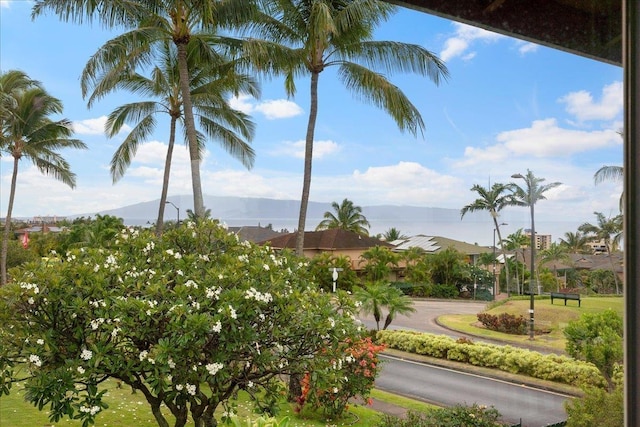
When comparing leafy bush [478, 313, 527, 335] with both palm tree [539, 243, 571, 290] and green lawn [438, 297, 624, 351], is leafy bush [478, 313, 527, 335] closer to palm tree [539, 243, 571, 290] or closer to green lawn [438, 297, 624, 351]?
green lawn [438, 297, 624, 351]

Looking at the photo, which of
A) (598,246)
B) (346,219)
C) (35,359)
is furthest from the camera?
(346,219)

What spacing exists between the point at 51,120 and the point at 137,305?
80 centimetres

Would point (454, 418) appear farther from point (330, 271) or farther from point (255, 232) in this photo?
point (255, 232)

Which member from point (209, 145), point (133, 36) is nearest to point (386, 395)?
point (209, 145)

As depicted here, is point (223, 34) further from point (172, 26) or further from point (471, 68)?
point (471, 68)

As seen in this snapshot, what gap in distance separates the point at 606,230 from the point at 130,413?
1.77m

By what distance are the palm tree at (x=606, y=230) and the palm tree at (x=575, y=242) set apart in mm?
27

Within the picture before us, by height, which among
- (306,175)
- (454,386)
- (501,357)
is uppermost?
(306,175)

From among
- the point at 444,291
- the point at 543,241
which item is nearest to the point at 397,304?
the point at 444,291

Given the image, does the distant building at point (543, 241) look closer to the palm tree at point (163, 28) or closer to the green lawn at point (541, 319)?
the green lawn at point (541, 319)

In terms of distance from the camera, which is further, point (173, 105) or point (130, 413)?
point (173, 105)

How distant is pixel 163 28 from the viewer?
269 centimetres

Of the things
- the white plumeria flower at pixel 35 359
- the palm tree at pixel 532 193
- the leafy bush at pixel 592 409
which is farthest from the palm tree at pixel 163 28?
the leafy bush at pixel 592 409

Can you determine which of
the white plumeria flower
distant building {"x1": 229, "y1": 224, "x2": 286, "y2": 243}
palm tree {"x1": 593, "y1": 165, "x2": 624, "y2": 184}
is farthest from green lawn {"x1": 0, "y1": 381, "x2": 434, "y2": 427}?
palm tree {"x1": 593, "y1": 165, "x2": 624, "y2": 184}
